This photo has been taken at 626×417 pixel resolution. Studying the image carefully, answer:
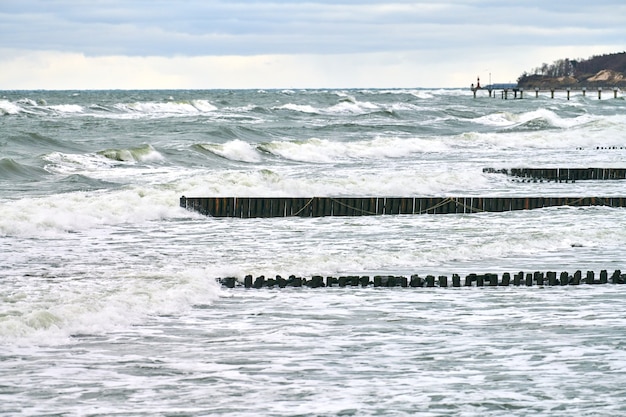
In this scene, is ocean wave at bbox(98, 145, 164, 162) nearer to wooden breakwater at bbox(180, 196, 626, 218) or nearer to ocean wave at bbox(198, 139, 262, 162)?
ocean wave at bbox(198, 139, 262, 162)

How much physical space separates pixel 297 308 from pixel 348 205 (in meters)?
11.8

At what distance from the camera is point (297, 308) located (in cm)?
1472

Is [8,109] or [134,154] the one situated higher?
[8,109]

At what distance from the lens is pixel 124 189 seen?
96.4 ft

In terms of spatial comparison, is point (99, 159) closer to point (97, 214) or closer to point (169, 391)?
point (97, 214)

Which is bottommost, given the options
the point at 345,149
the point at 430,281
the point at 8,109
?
the point at 430,281

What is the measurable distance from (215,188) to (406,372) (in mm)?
19922

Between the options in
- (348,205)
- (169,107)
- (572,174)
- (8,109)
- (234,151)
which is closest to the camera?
(348,205)

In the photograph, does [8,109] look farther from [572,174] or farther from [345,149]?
[572,174]

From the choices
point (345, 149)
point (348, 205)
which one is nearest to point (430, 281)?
point (348, 205)

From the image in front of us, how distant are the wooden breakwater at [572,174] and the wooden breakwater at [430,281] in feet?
65.7

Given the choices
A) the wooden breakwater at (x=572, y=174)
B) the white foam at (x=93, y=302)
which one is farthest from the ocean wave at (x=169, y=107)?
the white foam at (x=93, y=302)

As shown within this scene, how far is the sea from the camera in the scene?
10.5 m

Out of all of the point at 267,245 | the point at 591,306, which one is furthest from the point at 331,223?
the point at 591,306
